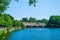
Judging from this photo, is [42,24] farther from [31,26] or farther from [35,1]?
[35,1]

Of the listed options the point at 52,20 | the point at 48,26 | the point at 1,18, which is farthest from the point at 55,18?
the point at 1,18

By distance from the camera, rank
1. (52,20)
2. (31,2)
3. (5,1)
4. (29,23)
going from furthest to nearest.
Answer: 1. (29,23)
2. (52,20)
3. (5,1)
4. (31,2)

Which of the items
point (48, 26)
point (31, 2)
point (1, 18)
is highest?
point (31, 2)

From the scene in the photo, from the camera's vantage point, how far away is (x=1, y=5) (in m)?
8.59

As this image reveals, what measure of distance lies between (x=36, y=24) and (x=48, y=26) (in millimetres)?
8299

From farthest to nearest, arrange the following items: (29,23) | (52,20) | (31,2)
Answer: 1. (29,23)
2. (52,20)
3. (31,2)

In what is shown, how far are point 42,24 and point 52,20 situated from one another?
15.5 m

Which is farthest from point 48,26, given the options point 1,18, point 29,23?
point 1,18

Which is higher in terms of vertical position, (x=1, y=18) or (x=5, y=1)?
(x=5, y=1)

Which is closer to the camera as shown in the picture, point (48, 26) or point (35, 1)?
point (35, 1)

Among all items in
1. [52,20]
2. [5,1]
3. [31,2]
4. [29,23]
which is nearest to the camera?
[31,2]

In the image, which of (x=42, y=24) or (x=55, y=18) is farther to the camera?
(x=42, y=24)

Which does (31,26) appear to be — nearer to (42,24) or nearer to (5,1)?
(42,24)

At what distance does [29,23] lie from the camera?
144000mm
